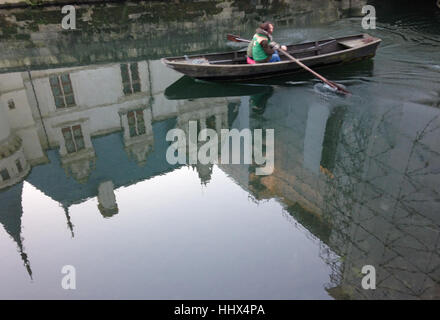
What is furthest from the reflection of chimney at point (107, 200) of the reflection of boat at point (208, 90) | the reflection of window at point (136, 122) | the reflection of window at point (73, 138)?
the reflection of boat at point (208, 90)

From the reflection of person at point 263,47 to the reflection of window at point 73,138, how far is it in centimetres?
797

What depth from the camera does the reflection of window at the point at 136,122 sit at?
15308mm

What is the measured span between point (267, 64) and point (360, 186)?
747 centimetres

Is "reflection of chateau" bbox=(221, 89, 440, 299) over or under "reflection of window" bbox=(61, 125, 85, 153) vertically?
over

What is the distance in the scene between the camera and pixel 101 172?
1276 cm

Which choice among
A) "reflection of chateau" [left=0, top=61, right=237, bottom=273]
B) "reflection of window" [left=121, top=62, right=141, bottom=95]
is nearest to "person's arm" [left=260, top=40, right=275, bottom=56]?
"reflection of chateau" [left=0, top=61, right=237, bottom=273]

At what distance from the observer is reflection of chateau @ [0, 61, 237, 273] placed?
1184cm

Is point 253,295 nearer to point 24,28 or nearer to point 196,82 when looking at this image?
point 196,82

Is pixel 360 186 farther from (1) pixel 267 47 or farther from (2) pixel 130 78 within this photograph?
(2) pixel 130 78

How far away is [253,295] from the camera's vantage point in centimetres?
762

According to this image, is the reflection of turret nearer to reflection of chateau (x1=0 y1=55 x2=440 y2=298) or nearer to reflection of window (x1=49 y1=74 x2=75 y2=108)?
reflection of chateau (x1=0 y1=55 x2=440 y2=298)

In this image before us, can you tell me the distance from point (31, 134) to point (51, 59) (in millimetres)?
9360

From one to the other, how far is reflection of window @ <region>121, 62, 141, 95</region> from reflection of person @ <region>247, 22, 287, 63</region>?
22.0ft

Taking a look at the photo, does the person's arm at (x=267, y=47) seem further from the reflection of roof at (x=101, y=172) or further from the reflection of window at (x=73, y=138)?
the reflection of window at (x=73, y=138)
